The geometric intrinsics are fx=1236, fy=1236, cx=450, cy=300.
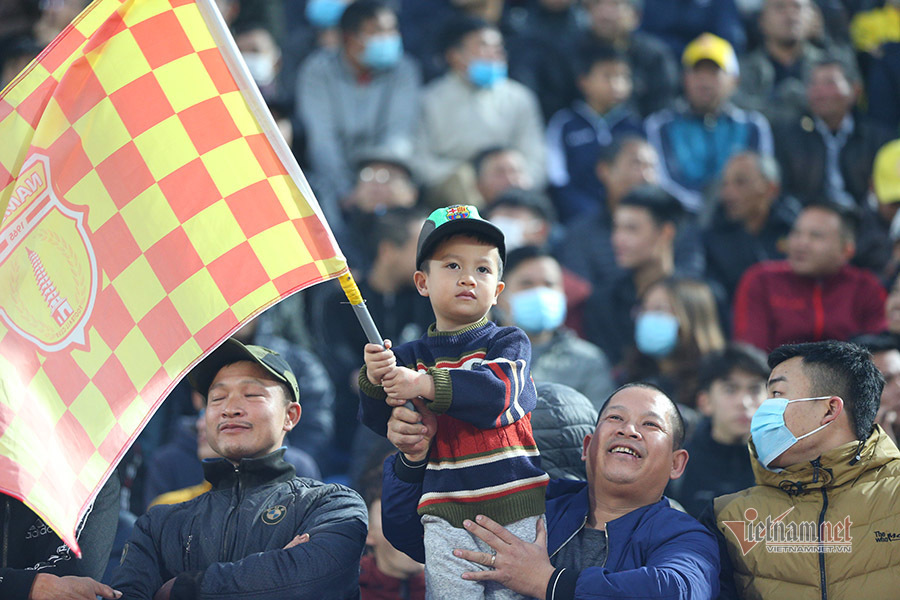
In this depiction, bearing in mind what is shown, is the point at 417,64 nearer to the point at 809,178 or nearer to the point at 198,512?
the point at 809,178

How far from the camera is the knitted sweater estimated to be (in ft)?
13.1

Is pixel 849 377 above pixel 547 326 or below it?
below

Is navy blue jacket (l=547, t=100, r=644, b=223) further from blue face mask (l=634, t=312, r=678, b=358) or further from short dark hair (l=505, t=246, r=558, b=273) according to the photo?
blue face mask (l=634, t=312, r=678, b=358)

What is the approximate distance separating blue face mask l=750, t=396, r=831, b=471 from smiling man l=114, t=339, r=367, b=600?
146 cm

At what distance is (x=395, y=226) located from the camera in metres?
8.19

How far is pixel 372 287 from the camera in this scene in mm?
8102

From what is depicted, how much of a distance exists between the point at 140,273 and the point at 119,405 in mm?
429

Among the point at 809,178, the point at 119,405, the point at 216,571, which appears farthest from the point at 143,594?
the point at 809,178

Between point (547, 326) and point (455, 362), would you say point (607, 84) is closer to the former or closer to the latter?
point (547, 326)

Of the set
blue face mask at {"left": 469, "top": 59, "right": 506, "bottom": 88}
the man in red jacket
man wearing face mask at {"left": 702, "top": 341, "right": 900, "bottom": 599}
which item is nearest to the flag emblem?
man wearing face mask at {"left": 702, "top": 341, "right": 900, "bottom": 599}

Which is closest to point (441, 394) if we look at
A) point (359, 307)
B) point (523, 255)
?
point (359, 307)

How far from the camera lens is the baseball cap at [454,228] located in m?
4.16

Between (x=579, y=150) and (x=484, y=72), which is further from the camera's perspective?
(x=579, y=150)

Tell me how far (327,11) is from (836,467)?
319 inches
